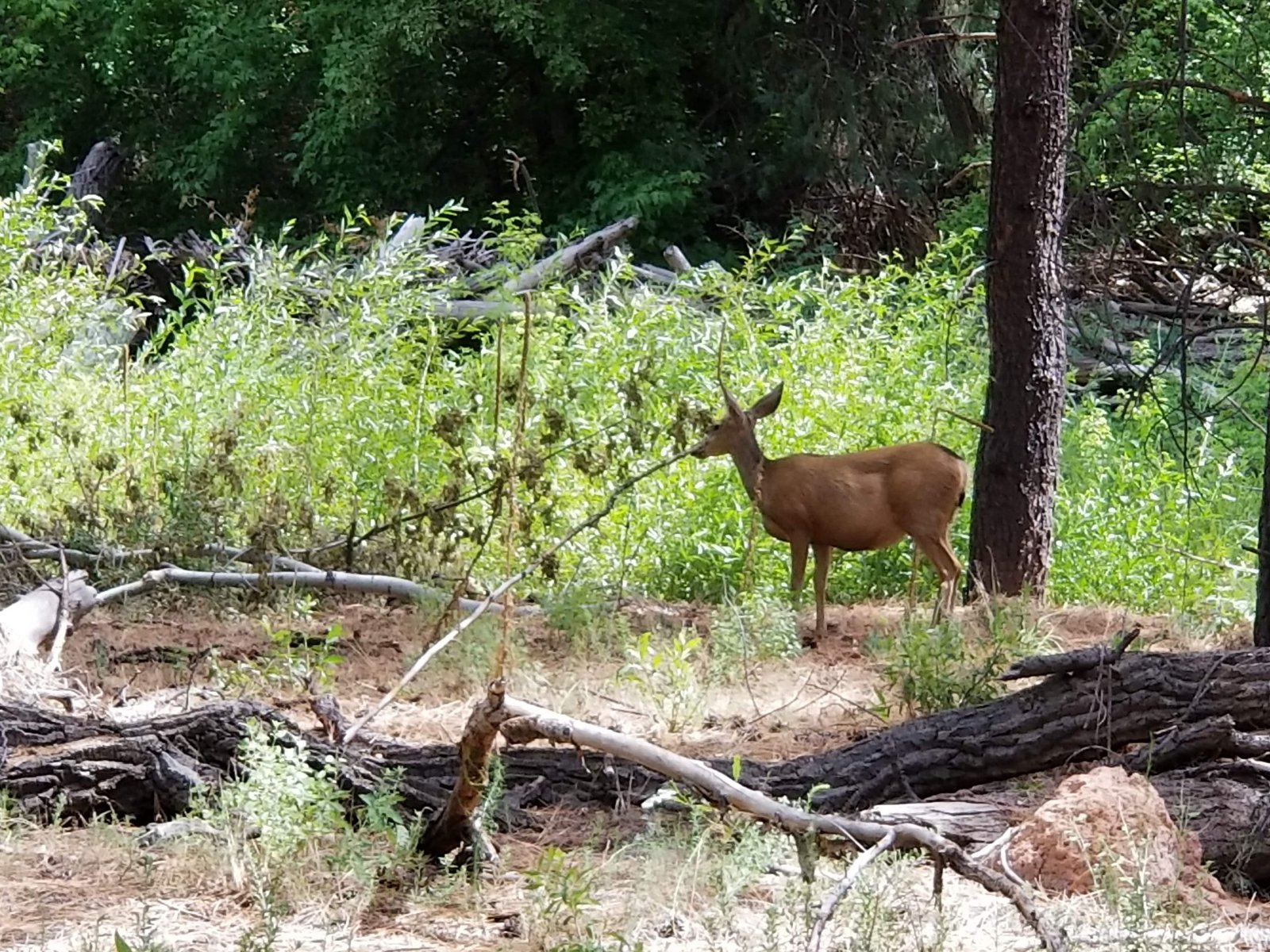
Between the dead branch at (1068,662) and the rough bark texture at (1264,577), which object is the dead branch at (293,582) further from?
the rough bark texture at (1264,577)

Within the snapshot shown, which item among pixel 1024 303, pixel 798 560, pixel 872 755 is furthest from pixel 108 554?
pixel 1024 303

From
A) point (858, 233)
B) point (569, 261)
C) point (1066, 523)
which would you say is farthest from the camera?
point (858, 233)

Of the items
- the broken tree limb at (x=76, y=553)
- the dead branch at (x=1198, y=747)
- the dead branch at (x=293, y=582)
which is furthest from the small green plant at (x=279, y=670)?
the dead branch at (x=1198, y=747)

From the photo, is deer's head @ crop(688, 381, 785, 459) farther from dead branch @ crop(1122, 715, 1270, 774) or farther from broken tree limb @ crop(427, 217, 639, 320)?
dead branch @ crop(1122, 715, 1270, 774)

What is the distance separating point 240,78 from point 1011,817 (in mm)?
19583

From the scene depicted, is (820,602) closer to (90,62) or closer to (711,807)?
(711,807)

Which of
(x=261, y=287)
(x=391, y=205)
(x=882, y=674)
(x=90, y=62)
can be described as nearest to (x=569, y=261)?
(x=261, y=287)

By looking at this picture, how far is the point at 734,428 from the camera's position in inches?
310

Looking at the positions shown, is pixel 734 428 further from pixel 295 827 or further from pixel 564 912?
pixel 564 912

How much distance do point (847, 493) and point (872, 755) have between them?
312 centimetres

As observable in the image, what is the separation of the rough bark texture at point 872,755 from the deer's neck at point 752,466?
3026 millimetres

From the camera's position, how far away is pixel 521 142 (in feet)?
70.6

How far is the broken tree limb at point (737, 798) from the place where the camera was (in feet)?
12.2

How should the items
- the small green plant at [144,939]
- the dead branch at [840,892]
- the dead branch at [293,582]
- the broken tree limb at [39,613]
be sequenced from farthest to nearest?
the dead branch at [293,582] < the broken tree limb at [39,613] < the dead branch at [840,892] < the small green plant at [144,939]
